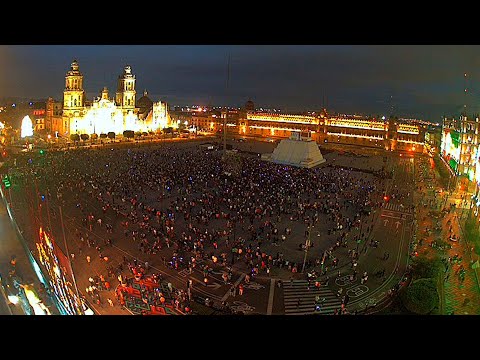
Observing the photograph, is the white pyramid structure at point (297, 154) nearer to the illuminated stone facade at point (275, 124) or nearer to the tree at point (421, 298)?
the illuminated stone facade at point (275, 124)

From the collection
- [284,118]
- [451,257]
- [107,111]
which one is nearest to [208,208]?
[451,257]

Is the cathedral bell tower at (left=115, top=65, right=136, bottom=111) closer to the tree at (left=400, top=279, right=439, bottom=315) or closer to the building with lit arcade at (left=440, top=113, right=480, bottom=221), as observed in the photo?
the building with lit arcade at (left=440, top=113, right=480, bottom=221)

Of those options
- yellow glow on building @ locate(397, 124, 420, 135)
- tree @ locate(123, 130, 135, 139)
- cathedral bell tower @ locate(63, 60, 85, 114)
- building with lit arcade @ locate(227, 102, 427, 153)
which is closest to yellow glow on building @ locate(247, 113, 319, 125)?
building with lit arcade @ locate(227, 102, 427, 153)

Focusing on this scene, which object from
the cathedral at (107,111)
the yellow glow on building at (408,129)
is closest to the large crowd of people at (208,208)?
the cathedral at (107,111)

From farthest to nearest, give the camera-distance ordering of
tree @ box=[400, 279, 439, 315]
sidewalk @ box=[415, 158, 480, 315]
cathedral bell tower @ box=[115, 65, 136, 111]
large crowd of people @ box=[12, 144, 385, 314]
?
cathedral bell tower @ box=[115, 65, 136, 111] → large crowd of people @ box=[12, 144, 385, 314] → sidewalk @ box=[415, 158, 480, 315] → tree @ box=[400, 279, 439, 315]

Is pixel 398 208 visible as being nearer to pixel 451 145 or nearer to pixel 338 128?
pixel 451 145
